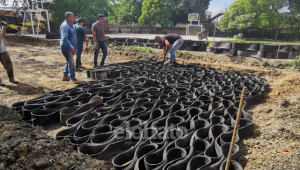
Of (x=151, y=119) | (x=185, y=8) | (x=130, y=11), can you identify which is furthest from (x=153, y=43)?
(x=130, y=11)

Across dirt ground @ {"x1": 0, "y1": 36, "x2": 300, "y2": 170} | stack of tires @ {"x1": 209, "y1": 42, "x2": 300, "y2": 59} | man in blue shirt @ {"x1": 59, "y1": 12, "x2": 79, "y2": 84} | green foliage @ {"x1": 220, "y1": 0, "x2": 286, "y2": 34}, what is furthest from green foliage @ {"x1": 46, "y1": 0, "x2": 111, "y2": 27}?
green foliage @ {"x1": 220, "y1": 0, "x2": 286, "y2": 34}

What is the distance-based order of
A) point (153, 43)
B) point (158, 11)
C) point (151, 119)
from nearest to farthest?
point (151, 119)
point (153, 43)
point (158, 11)

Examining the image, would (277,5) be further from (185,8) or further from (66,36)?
(66,36)

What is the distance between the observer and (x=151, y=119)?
125 inches

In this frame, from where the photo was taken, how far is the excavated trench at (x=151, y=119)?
2.38 m

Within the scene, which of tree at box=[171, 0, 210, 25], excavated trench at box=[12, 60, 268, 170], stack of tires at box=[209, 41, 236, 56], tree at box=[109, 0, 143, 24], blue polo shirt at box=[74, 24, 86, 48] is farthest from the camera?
tree at box=[109, 0, 143, 24]

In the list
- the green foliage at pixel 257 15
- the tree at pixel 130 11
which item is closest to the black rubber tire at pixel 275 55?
the green foliage at pixel 257 15

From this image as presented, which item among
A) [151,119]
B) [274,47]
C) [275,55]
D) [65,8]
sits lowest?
[151,119]

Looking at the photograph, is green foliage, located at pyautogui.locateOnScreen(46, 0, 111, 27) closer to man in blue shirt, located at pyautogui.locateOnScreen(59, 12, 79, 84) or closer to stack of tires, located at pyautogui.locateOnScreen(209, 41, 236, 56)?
stack of tires, located at pyautogui.locateOnScreen(209, 41, 236, 56)

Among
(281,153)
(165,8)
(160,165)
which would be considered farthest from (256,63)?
(165,8)

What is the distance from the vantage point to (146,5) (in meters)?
37.0

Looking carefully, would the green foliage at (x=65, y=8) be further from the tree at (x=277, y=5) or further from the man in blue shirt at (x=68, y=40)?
the tree at (x=277, y=5)

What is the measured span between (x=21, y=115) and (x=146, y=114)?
2.16 metres

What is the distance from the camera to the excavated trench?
7.81 feet
